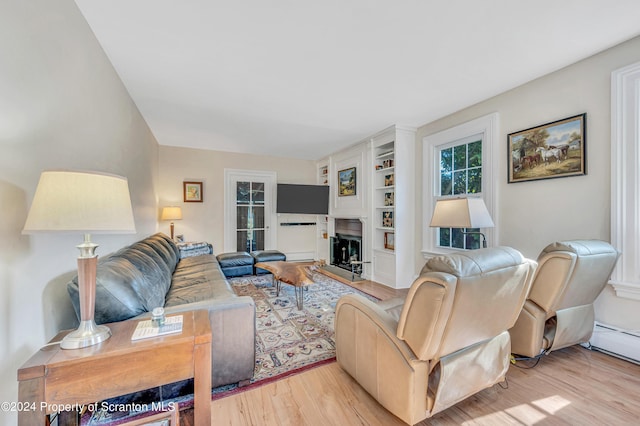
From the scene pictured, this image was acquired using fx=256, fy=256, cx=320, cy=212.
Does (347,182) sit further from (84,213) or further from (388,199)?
(84,213)

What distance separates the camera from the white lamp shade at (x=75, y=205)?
0.89m

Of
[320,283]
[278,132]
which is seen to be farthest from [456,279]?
[278,132]

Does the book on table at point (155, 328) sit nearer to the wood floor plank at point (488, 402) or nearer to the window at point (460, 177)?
the wood floor plank at point (488, 402)

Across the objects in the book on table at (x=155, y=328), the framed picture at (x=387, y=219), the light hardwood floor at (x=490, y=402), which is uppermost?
the framed picture at (x=387, y=219)

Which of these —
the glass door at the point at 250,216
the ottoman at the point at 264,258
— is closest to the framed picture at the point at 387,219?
the ottoman at the point at 264,258

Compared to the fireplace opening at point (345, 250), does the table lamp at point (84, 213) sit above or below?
above

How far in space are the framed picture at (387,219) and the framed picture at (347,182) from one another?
0.84 m

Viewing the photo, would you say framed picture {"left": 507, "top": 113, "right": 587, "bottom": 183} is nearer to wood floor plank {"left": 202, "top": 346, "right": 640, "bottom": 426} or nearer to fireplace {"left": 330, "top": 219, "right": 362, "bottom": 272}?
wood floor plank {"left": 202, "top": 346, "right": 640, "bottom": 426}

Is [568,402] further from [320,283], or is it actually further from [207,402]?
[320,283]

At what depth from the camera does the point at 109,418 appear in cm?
140

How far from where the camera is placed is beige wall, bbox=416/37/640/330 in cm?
206

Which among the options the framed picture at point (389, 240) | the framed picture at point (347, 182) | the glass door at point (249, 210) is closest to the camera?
the framed picture at point (389, 240)

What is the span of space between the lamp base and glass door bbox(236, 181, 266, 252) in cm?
454

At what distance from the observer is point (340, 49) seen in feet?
6.68
